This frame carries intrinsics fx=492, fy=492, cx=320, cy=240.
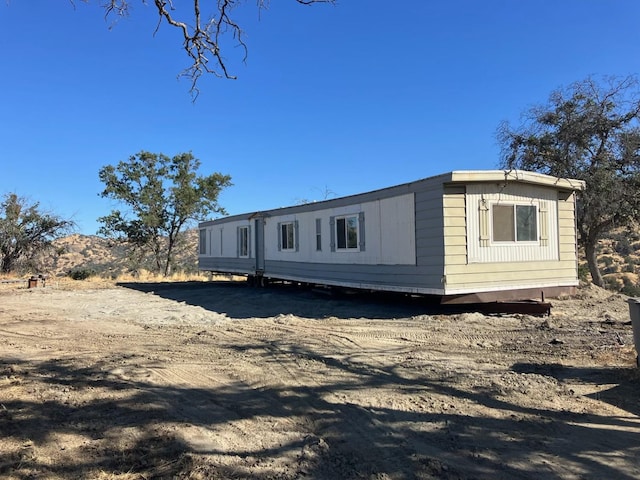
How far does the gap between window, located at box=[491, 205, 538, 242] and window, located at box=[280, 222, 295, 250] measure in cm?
631

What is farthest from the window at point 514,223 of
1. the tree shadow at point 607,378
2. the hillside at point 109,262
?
the hillside at point 109,262

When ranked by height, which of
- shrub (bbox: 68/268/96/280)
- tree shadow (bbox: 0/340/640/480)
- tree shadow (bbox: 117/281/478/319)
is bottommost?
tree shadow (bbox: 0/340/640/480)

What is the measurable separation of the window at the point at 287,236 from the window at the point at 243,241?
8.84 feet

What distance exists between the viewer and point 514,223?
1015cm

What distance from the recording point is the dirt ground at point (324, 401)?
3.29 m

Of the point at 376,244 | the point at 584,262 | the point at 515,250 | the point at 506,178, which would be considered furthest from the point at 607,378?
the point at 584,262

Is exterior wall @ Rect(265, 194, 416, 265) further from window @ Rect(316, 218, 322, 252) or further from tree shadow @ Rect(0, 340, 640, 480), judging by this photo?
tree shadow @ Rect(0, 340, 640, 480)

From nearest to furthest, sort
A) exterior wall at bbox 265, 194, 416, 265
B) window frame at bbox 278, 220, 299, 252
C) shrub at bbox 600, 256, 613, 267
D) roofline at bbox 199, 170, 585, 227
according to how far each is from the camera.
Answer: roofline at bbox 199, 170, 585, 227 → exterior wall at bbox 265, 194, 416, 265 → window frame at bbox 278, 220, 299, 252 → shrub at bbox 600, 256, 613, 267

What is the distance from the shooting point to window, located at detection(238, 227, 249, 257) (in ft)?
57.7

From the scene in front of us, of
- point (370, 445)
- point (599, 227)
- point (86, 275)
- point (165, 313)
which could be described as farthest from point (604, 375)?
point (86, 275)

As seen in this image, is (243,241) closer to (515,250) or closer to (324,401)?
(515,250)

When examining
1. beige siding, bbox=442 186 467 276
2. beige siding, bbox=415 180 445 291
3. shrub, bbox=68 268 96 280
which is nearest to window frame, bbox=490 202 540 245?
beige siding, bbox=442 186 467 276

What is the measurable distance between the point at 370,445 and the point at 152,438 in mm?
1623

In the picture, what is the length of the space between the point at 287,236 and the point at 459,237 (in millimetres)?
6584
